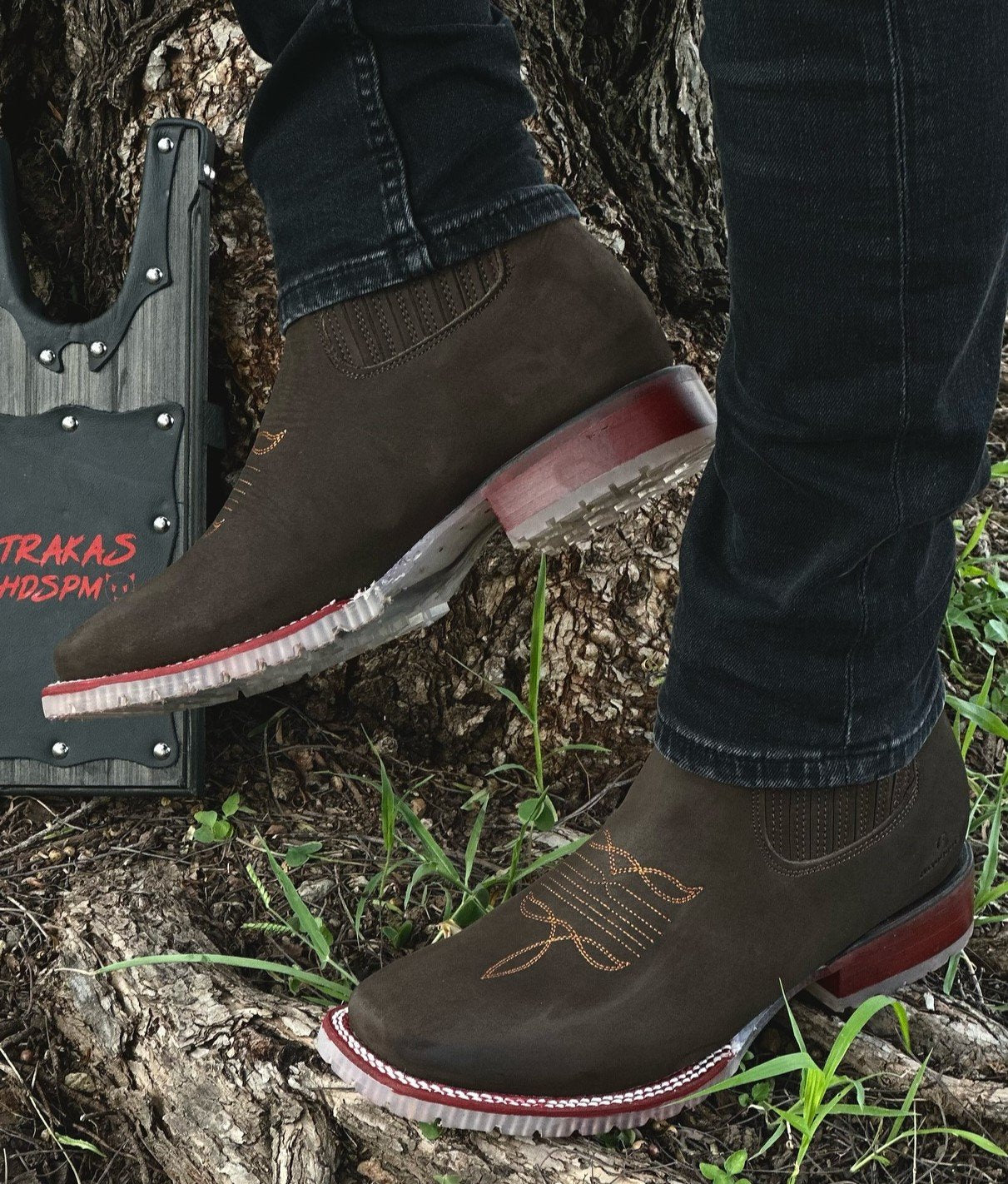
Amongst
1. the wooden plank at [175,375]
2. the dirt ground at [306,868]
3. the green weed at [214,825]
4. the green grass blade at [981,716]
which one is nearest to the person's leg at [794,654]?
the dirt ground at [306,868]

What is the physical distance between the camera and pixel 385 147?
1.05 metres

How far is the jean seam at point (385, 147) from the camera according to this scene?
1.02 metres

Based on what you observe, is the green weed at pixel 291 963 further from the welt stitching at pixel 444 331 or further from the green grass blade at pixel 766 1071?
the welt stitching at pixel 444 331

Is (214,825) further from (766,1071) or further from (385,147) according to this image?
(385,147)

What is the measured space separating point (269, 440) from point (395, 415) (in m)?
0.15

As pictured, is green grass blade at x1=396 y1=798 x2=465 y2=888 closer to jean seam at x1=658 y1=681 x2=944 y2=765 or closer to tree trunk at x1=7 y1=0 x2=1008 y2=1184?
tree trunk at x1=7 y1=0 x2=1008 y2=1184

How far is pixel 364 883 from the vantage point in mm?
1346

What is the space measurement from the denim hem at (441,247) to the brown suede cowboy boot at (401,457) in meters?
0.01

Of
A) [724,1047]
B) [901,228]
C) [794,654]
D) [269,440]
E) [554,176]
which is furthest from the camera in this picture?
[554,176]

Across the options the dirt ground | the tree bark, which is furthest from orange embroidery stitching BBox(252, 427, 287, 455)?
the tree bark

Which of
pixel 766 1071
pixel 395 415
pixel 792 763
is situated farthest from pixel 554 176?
pixel 766 1071

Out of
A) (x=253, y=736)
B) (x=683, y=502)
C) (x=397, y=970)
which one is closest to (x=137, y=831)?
(x=253, y=736)

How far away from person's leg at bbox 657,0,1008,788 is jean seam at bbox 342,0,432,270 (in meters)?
0.35

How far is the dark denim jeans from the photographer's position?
0.72 metres
